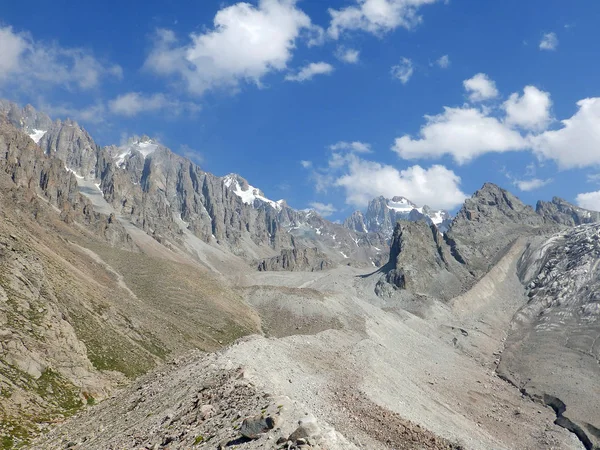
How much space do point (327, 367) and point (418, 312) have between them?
386 feet

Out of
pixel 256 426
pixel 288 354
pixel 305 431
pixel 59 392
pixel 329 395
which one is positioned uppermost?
pixel 305 431

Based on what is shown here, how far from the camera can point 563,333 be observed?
5172 inches

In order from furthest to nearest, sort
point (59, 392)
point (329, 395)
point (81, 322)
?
point (81, 322) < point (59, 392) < point (329, 395)

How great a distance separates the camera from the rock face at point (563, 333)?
92.0m

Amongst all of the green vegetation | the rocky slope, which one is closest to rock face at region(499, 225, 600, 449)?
the rocky slope

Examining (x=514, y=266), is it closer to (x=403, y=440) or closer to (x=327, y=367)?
(x=327, y=367)

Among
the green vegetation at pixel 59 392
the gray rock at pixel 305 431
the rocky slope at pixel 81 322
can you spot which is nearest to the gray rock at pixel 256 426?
the gray rock at pixel 305 431

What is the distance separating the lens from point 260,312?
13325 centimetres

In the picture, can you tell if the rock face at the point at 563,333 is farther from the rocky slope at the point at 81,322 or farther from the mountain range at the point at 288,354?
the rocky slope at the point at 81,322

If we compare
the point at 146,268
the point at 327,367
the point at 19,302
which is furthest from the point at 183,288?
the point at 327,367

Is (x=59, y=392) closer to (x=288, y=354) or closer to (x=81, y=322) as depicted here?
(x=81, y=322)

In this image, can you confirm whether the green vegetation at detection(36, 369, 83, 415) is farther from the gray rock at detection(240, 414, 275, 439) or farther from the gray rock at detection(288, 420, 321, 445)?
the gray rock at detection(288, 420, 321, 445)

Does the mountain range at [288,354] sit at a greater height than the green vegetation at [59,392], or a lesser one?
greater

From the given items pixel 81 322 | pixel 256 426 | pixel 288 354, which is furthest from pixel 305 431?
pixel 81 322
